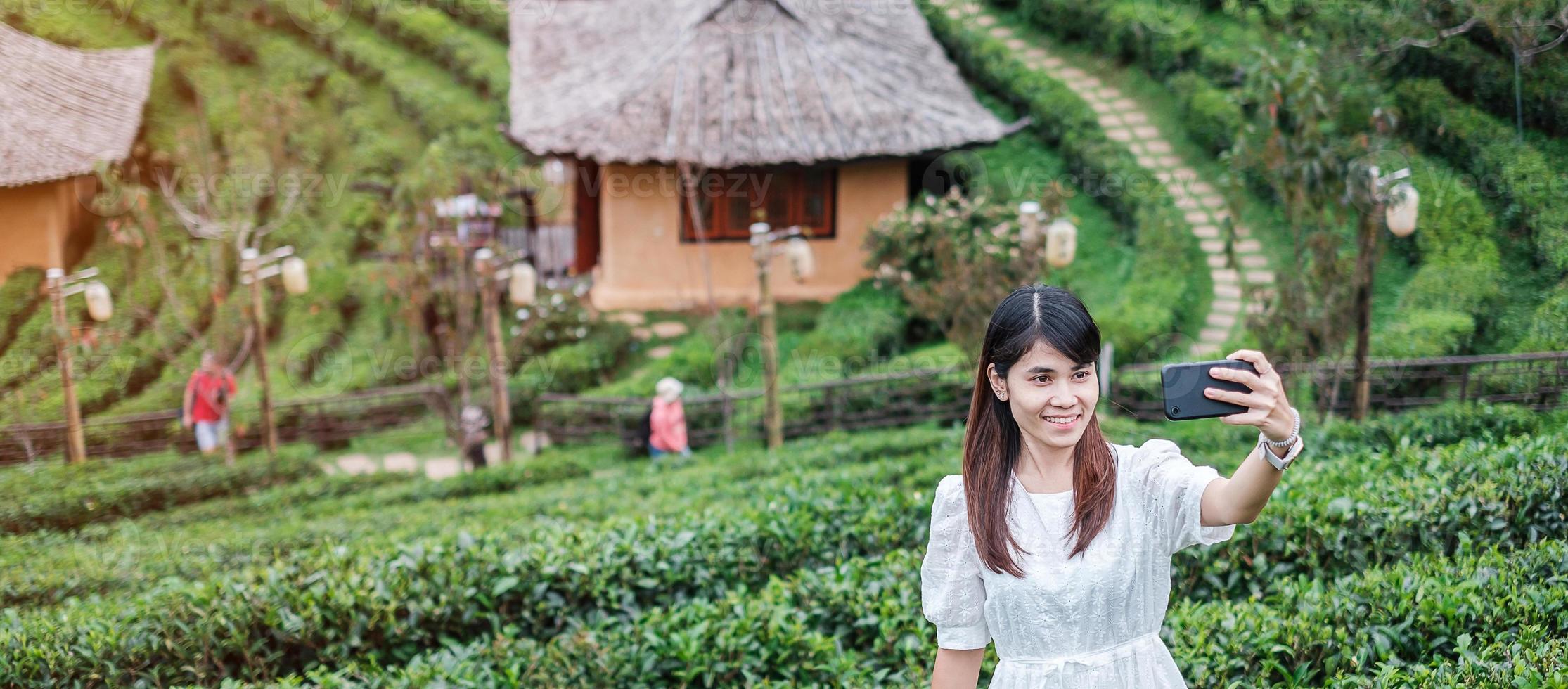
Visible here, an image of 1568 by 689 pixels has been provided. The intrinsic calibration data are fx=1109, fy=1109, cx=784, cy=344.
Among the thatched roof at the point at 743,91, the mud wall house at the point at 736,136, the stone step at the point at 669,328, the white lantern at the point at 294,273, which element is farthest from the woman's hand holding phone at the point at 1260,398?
the stone step at the point at 669,328

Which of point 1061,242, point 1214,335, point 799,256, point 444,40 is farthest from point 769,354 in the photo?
point 444,40

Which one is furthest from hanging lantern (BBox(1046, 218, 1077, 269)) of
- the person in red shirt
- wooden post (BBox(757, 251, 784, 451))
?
the person in red shirt

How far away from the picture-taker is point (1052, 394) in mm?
2258

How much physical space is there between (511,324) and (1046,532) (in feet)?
39.7

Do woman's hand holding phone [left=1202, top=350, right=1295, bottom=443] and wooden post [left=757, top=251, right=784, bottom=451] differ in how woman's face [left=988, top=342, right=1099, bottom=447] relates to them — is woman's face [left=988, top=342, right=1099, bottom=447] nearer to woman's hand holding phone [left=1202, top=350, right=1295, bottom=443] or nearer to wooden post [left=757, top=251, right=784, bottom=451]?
woman's hand holding phone [left=1202, top=350, right=1295, bottom=443]

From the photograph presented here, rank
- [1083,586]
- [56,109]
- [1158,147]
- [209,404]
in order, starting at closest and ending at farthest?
[1083,586], [56,109], [209,404], [1158,147]

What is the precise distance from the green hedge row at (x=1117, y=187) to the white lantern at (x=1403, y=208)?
13.7ft

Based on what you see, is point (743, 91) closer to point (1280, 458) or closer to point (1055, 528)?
point (1055, 528)

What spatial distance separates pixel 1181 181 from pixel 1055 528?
11725 mm

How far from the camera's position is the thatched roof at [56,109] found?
24.2ft

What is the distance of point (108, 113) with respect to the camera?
973 centimetres

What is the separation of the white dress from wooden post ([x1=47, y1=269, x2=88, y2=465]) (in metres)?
7.69

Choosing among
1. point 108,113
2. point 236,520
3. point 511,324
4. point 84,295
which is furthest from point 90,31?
point 511,324

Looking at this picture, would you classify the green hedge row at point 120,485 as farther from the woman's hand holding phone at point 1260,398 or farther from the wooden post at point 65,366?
the woman's hand holding phone at point 1260,398
